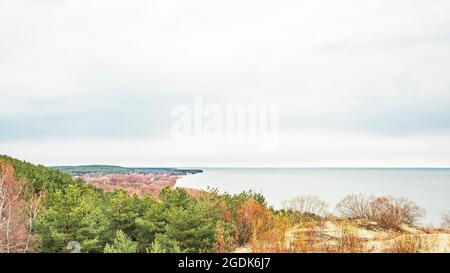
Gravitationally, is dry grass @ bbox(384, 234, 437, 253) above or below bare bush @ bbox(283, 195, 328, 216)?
below

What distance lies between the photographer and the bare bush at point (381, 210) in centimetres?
280

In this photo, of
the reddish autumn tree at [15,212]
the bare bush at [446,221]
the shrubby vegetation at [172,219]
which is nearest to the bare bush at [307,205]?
the shrubby vegetation at [172,219]

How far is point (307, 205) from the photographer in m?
2.95

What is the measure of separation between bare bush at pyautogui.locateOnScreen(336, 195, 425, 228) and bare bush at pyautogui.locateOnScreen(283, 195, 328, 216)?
0.11m

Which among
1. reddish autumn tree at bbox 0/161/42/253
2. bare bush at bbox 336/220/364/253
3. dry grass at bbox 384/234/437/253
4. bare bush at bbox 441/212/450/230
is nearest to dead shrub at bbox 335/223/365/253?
bare bush at bbox 336/220/364/253

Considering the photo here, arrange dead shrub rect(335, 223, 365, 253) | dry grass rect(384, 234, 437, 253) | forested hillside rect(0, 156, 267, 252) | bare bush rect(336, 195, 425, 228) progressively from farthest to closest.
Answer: bare bush rect(336, 195, 425, 228) → forested hillside rect(0, 156, 267, 252) → dead shrub rect(335, 223, 365, 253) → dry grass rect(384, 234, 437, 253)

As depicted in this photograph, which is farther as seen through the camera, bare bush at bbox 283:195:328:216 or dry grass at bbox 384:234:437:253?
bare bush at bbox 283:195:328:216

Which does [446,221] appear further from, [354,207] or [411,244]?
[354,207]

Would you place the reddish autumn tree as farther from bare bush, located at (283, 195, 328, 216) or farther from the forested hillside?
bare bush, located at (283, 195, 328, 216)

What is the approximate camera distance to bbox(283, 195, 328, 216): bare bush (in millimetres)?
2881

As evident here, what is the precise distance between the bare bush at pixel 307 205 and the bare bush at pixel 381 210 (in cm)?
11

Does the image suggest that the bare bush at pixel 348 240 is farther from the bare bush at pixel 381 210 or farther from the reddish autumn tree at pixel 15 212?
the reddish autumn tree at pixel 15 212

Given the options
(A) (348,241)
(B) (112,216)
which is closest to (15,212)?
(B) (112,216)

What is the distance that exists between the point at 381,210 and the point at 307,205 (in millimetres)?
527
